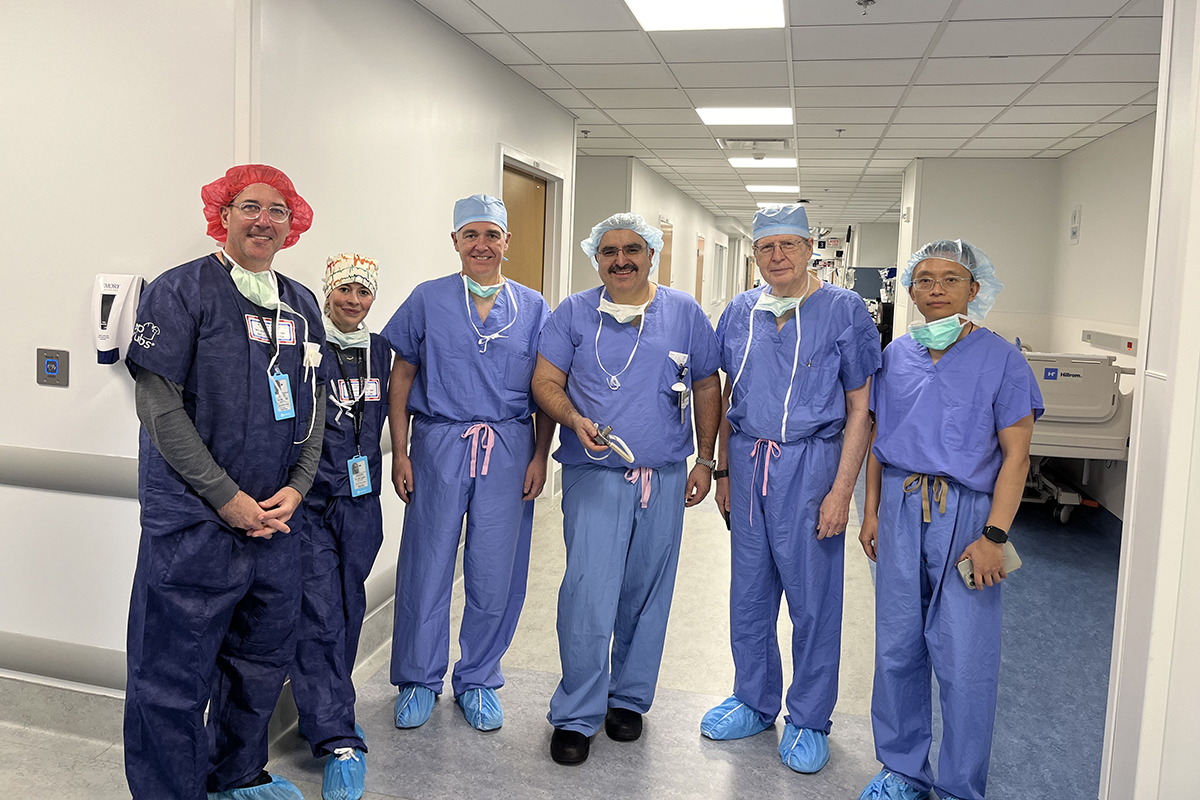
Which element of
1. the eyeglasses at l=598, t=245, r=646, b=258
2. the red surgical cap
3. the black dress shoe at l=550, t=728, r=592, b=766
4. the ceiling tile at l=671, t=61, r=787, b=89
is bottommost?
the black dress shoe at l=550, t=728, r=592, b=766

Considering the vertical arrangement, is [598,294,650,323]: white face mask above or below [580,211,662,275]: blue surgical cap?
below

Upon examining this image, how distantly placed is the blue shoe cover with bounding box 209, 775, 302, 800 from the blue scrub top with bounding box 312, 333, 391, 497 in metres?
0.75

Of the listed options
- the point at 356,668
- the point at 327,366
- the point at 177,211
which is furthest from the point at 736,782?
the point at 177,211

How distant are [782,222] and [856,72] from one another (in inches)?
89.8

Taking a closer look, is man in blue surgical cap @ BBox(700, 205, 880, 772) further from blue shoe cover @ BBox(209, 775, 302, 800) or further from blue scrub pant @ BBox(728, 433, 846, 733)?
blue shoe cover @ BBox(209, 775, 302, 800)

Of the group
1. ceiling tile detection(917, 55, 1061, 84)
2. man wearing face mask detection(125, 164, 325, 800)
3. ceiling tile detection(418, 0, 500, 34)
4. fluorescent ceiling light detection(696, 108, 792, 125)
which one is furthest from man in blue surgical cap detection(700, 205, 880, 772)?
fluorescent ceiling light detection(696, 108, 792, 125)

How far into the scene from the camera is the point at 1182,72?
5.88 ft

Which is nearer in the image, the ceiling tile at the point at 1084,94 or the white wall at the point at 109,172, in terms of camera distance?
the white wall at the point at 109,172

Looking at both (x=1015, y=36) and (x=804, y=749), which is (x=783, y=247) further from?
(x=1015, y=36)

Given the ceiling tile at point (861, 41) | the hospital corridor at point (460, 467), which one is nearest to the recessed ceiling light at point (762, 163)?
Result: the ceiling tile at point (861, 41)

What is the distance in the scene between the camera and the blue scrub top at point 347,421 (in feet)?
7.48

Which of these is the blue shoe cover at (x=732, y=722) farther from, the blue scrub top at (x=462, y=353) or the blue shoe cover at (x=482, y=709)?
the blue scrub top at (x=462, y=353)

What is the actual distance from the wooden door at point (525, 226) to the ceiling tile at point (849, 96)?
160 cm

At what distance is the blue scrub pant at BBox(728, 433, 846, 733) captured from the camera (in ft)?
7.91
